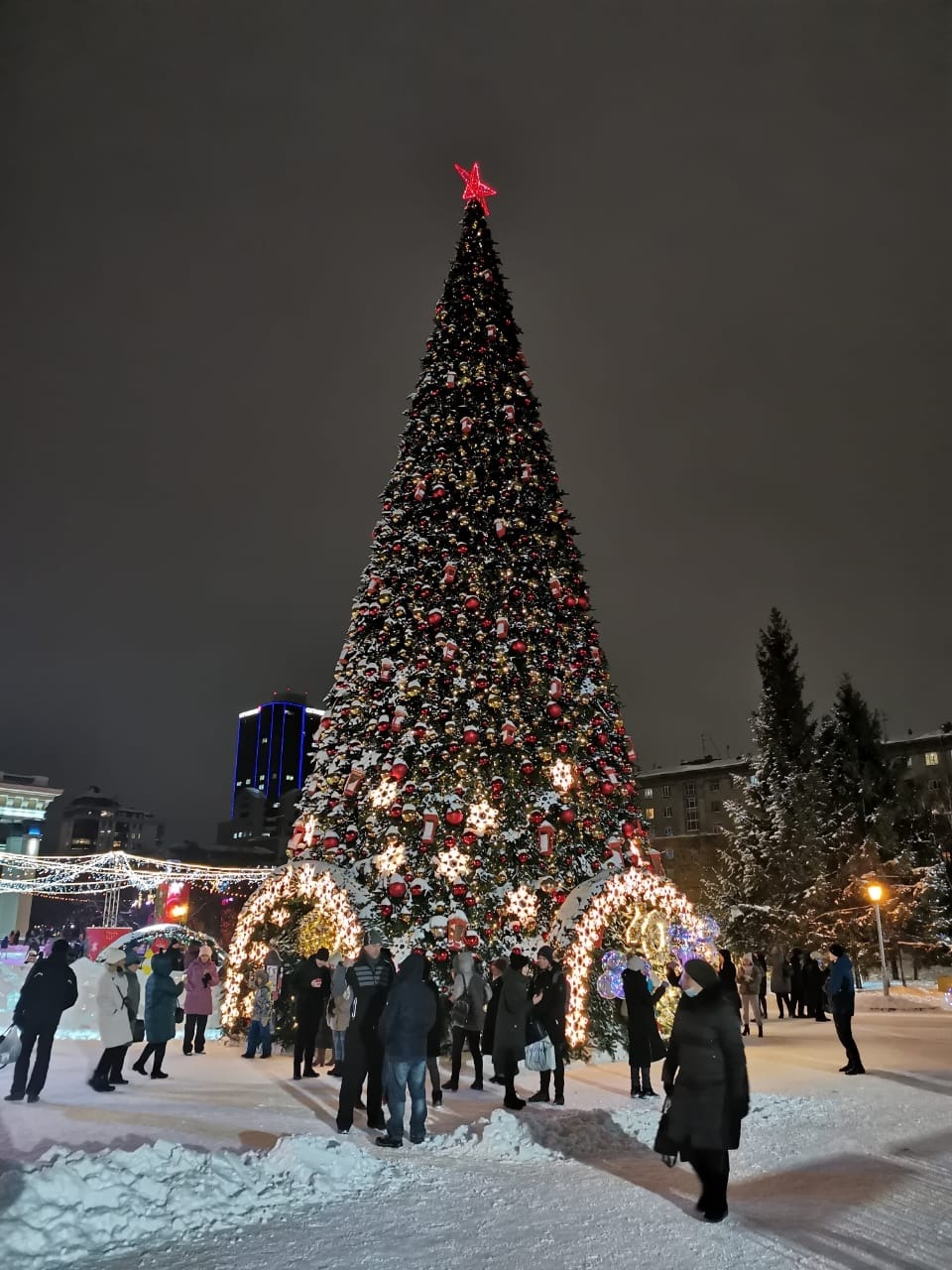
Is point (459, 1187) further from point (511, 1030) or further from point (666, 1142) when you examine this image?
point (511, 1030)

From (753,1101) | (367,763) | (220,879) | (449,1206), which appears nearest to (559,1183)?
(449,1206)

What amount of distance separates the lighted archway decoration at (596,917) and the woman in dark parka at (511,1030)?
2.28m

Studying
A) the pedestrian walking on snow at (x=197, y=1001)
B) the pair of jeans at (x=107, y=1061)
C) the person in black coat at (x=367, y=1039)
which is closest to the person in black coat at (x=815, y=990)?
the pedestrian walking on snow at (x=197, y=1001)

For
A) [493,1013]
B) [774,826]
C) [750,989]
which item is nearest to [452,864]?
[493,1013]

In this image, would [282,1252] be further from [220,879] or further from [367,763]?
[220,879]

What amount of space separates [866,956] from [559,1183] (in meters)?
30.2

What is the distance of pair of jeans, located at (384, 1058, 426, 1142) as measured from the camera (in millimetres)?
7789

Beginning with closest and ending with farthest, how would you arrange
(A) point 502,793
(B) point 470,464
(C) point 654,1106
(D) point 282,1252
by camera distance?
(D) point 282,1252
(C) point 654,1106
(A) point 502,793
(B) point 470,464

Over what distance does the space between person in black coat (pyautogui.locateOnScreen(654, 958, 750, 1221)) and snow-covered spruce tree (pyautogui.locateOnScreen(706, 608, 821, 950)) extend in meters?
28.3

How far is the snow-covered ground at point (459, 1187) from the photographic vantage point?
17.0ft

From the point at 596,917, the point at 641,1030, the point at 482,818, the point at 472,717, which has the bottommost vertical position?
the point at 641,1030

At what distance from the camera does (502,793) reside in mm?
13570

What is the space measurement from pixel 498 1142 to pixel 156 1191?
10.1 ft

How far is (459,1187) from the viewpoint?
6508 mm
